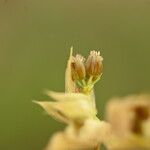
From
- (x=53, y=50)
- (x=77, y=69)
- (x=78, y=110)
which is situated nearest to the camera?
(x=78, y=110)

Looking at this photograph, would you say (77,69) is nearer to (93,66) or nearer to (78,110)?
(93,66)

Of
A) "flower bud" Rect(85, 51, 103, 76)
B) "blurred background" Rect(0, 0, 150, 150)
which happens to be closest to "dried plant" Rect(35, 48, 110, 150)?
"flower bud" Rect(85, 51, 103, 76)

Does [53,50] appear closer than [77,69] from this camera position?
No

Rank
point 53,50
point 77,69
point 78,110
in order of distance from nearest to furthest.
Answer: point 78,110 < point 77,69 < point 53,50

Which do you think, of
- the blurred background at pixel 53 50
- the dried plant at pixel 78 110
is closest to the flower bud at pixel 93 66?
the dried plant at pixel 78 110

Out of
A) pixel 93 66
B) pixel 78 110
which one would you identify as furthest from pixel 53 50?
pixel 78 110

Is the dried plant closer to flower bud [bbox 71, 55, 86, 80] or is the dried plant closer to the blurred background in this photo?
flower bud [bbox 71, 55, 86, 80]

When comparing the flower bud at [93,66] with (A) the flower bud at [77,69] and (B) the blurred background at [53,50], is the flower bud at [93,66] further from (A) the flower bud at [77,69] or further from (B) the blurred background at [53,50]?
(B) the blurred background at [53,50]
